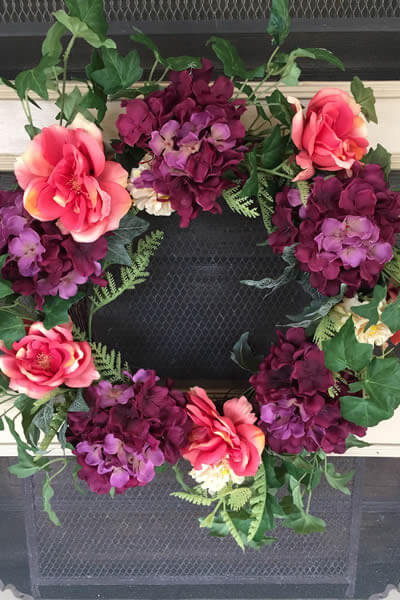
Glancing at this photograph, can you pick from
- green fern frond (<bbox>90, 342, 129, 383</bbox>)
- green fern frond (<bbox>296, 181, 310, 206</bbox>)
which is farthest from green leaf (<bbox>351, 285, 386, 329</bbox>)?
green fern frond (<bbox>90, 342, 129, 383</bbox>)

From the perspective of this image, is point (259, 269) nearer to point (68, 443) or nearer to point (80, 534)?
point (68, 443)

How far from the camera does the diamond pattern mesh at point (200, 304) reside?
96cm

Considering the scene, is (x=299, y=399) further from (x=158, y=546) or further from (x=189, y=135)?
(x=158, y=546)

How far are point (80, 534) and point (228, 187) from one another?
2.86 ft

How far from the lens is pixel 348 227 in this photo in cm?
74

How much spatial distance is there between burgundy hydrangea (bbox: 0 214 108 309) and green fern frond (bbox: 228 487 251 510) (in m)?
0.45

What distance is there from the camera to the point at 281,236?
0.81 meters

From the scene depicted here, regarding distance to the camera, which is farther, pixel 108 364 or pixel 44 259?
pixel 108 364

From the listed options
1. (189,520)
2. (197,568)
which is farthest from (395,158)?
(197,568)

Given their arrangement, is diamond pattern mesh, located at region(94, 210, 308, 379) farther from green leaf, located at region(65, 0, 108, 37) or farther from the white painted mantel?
green leaf, located at region(65, 0, 108, 37)

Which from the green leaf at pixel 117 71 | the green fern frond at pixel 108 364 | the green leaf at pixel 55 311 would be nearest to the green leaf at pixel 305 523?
the green fern frond at pixel 108 364

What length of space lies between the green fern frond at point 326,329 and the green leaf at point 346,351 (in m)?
0.07

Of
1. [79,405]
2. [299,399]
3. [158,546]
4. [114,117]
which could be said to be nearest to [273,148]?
[114,117]

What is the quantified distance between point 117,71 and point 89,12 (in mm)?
82
